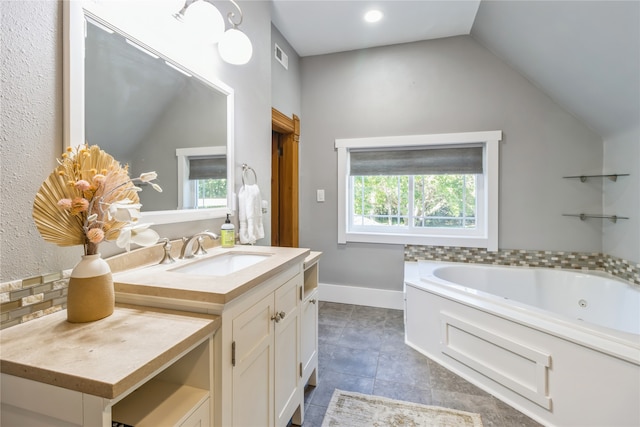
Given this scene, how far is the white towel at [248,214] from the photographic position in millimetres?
1848

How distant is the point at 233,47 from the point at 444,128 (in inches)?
84.6

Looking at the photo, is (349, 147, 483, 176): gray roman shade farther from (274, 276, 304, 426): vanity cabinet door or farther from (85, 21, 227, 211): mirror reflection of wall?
(274, 276, 304, 426): vanity cabinet door

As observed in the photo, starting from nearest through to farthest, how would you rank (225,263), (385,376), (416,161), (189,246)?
(189,246), (225,263), (385,376), (416,161)

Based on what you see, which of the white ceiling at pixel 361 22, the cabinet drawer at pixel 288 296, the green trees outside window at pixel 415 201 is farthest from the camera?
the green trees outside window at pixel 415 201

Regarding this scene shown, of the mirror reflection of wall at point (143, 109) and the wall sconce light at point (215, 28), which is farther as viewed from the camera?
the wall sconce light at point (215, 28)

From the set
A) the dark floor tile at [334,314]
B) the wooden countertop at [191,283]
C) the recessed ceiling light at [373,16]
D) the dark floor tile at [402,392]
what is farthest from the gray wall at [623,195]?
the wooden countertop at [191,283]

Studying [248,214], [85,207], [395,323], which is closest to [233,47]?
[248,214]

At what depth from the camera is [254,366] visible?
103 centimetres

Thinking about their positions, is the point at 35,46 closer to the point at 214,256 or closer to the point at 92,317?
the point at 92,317

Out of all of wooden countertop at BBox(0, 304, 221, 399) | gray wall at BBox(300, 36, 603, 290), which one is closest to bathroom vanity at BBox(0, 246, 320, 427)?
wooden countertop at BBox(0, 304, 221, 399)

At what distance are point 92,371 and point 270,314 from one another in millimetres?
643

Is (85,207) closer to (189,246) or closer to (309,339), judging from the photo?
(189,246)

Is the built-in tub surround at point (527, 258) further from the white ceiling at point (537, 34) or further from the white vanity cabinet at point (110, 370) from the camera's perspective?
the white vanity cabinet at point (110, 370)

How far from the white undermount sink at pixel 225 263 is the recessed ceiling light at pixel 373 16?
2263mm
